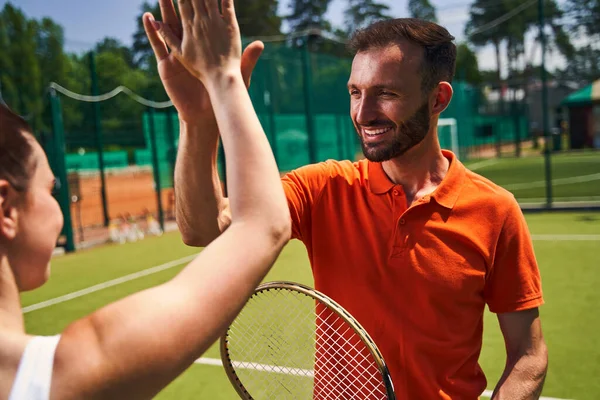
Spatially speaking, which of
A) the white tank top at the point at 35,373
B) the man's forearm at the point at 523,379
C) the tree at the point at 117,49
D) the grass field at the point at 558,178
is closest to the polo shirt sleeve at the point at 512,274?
the man's forearm at the point at 523,379

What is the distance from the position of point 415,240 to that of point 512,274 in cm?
32

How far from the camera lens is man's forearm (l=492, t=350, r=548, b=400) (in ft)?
6.28

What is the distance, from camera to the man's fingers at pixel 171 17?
1148 mm

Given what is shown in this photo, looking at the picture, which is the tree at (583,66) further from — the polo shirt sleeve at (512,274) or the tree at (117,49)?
the tree at (117,49)

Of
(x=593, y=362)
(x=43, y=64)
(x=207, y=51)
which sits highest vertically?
(x=43, y=64)

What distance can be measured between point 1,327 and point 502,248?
148cm

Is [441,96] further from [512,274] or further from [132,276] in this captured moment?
[132,276]

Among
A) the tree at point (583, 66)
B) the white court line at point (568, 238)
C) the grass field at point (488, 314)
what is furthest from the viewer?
the tree at point (583, 66)

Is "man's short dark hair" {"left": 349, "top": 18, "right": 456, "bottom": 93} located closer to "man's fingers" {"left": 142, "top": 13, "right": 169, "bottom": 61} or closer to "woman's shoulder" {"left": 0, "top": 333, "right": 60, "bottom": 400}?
"man's fingers" {"left": 142, "top": 13, "right": 169, "bottom": 61}

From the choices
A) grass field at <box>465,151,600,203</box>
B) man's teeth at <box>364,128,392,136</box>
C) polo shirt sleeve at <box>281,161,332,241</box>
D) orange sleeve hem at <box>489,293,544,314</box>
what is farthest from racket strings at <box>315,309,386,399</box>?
grass field at <box>465,151,600,203</box>

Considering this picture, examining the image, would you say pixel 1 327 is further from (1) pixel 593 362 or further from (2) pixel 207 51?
(1) pixel 593 362

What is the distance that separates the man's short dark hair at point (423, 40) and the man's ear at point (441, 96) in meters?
0.03

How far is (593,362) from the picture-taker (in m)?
4.70

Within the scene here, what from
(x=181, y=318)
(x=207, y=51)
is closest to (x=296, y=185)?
(x=207, y=51)
